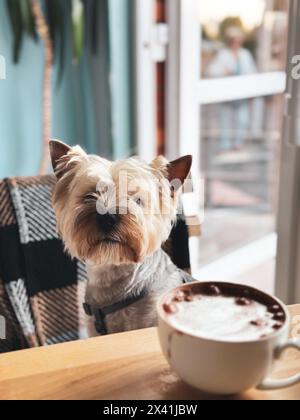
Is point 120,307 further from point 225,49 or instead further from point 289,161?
point 225,49

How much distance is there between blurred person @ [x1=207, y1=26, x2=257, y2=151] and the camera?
7.14 ft

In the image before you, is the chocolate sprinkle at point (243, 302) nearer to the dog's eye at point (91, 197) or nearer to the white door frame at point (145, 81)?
the dog's eye at point (91, 197)

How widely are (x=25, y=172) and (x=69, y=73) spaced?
35 centimetres

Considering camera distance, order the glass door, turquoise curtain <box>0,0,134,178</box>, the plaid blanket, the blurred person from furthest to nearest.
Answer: the blurred person → turquoise curtain <box>0,0,134,178</box> → the glass door → the plaid blanket

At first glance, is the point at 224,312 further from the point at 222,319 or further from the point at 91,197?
the point at 91,197

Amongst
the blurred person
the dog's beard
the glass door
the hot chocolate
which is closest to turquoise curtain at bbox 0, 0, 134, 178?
the glass door

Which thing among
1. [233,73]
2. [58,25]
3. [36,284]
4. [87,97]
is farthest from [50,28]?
[36,284]

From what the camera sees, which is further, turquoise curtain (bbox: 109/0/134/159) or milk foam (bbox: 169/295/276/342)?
turquoise curtain (bbox: 109/0/134/159)

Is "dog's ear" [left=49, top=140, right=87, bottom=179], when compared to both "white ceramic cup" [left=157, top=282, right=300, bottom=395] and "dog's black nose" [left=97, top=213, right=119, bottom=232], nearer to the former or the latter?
"dog's black nose" [left=97, top=213, right=119, bottom=232]

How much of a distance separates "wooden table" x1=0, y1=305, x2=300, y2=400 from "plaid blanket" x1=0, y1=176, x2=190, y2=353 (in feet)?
0.53

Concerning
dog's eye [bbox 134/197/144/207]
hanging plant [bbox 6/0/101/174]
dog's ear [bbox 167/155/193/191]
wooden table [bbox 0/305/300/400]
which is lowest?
wooden table [bbox 0/305/300/400]

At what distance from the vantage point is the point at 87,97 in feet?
5.90

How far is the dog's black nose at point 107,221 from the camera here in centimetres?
67

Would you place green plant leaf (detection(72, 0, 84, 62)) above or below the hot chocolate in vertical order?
above
